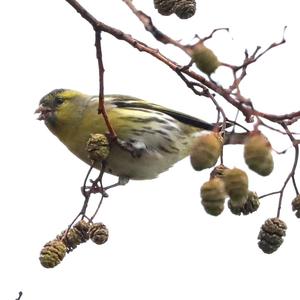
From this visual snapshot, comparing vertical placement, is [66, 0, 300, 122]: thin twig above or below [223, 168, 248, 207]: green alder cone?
above

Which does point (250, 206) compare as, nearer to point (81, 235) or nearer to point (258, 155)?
point (258, 155)

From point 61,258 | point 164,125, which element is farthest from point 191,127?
point 61,258

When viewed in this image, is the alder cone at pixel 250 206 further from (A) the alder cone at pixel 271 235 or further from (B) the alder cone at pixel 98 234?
(B) the alder cone at pixel 98 234

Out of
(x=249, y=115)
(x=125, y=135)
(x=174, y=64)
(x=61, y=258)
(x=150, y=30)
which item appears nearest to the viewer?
(x=249, y=115)

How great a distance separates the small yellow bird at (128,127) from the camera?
3.84 m

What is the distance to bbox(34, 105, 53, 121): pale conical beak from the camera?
4.14m

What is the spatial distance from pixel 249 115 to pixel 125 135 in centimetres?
202

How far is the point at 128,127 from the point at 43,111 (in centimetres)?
58

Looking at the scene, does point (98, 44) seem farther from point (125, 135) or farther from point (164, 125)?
point (164, 125)

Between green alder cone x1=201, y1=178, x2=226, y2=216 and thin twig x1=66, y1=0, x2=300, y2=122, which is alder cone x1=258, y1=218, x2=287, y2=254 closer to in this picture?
green alder cone x1=201, y1=178, x2=226, y2=216

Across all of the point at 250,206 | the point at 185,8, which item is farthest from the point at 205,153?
the point at 185,8

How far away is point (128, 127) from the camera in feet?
12.6

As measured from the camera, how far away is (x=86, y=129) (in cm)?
393

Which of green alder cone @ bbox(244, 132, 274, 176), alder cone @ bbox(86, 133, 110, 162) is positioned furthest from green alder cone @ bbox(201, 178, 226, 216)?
alder cone @ bbox(86, 133, 110, 162)
